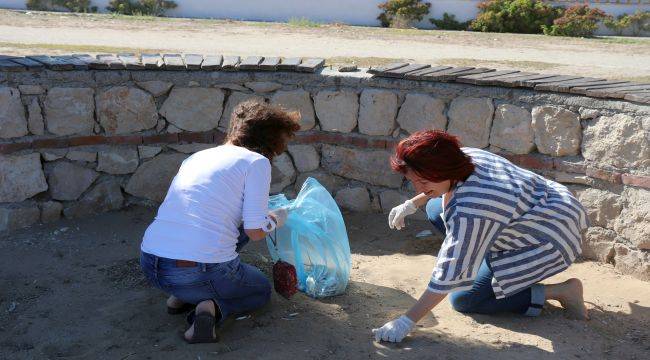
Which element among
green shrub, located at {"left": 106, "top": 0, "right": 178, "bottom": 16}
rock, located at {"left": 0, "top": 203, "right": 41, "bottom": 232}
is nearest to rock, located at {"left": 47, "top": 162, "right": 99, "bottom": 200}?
rock, located at {"left": 0, "top": 203, "right": 41, "bottom": 232}

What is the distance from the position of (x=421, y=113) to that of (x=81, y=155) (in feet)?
6.83

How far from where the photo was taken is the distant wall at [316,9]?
19203 mm

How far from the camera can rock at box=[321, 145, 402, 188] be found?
4.54 m

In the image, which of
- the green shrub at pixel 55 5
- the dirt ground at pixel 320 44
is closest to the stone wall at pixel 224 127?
the dirt ground at pixel 320 44

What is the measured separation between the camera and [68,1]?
1806 centimetres

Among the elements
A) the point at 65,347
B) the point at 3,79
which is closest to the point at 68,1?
the point at 3,79

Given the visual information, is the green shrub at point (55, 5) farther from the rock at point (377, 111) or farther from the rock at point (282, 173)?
the rock at point (377, 111)

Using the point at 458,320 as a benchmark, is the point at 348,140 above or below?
above

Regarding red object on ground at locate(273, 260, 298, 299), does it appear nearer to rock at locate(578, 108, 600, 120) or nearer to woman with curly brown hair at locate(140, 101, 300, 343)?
woman with curly brown hair at locate(140, 101, 300, 343)

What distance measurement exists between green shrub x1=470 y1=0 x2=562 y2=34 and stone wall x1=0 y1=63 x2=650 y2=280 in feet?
42.8

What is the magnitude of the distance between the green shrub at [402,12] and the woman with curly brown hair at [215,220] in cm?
1544

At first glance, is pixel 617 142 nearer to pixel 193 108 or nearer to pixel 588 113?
pixel 588 113

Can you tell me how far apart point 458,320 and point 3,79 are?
114 inches

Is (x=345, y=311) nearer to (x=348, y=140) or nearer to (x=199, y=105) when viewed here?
(x=348, y=140)
